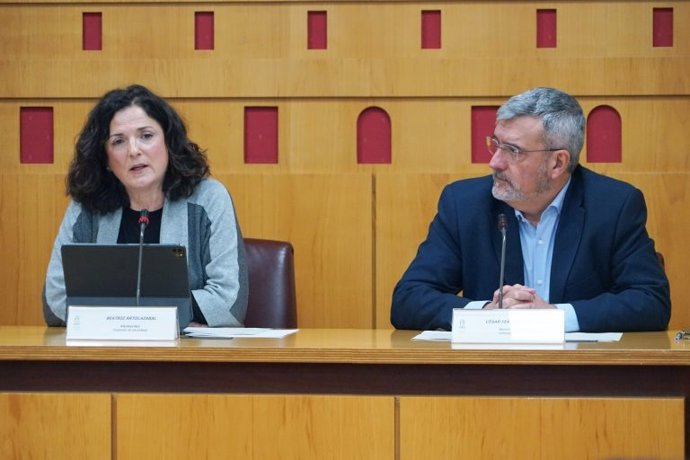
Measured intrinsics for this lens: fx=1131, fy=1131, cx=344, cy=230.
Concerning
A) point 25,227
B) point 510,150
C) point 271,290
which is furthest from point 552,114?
point 25,227

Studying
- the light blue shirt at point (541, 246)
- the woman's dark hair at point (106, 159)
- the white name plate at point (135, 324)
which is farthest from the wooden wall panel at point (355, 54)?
the white name plate at point (135, 324)

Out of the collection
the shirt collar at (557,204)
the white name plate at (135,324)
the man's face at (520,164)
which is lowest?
the white name plate at (135,324)

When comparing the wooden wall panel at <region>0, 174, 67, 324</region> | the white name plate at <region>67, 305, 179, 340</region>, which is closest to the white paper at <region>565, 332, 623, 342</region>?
the white name plate at <region>67, 305, 179, 340</region>

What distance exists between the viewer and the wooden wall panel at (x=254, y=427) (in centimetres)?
198

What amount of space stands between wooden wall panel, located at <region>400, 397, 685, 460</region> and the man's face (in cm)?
92

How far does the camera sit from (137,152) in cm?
302

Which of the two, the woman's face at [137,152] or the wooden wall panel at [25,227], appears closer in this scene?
the woman's face at [137,152]

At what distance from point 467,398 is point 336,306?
67.9 inches

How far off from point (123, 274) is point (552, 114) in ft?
3.87

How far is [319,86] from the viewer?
3768mm

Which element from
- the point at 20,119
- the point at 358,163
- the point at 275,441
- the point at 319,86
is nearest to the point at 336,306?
the point at 358,163

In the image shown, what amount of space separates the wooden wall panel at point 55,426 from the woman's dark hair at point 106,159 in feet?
3.48

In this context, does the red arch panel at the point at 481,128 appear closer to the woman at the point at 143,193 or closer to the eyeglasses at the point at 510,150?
the eyeglasses at the point at 510,150

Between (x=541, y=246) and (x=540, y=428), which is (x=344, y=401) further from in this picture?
(x=541, y=246)
